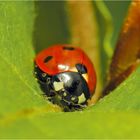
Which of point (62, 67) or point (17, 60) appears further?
point (62, 67)

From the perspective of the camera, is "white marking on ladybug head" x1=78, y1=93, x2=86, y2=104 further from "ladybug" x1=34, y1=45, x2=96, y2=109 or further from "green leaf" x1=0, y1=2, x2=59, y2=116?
"green leaf" x1=0, y1=2, x2=59, y2=116

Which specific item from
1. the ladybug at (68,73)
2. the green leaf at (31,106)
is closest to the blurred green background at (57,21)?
the ladybug at (68,73)

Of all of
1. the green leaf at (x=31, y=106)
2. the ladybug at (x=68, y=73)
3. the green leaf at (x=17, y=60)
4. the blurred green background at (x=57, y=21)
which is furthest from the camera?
the blurred green background at (x=57, y=21)

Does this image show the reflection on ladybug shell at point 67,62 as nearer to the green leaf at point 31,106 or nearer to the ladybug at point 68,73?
the ladybug at point 68,73

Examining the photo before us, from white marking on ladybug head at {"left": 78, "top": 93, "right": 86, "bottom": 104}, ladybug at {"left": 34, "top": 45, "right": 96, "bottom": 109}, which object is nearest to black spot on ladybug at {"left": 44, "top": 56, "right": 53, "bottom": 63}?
ladybug at {"left": 34, "top": 45, "right": 96, "bottom": 109}

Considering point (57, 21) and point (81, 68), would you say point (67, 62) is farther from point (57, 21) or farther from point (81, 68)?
point (57, 21)

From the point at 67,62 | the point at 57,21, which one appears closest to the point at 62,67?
the point at 67,62
